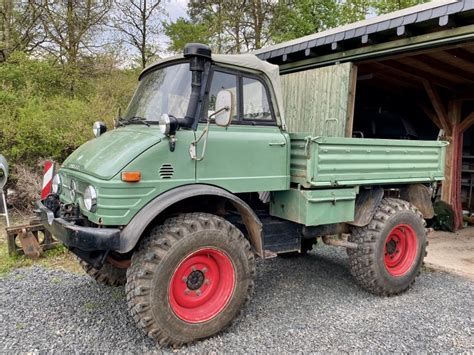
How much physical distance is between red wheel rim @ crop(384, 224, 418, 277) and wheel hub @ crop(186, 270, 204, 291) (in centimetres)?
213

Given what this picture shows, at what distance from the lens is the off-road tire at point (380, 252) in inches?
146

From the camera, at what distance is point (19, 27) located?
37.1 feet

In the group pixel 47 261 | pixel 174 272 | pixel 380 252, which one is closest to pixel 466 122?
pixel 380 252

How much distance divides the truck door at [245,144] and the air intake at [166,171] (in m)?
0.22

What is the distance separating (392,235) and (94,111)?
6.42 m

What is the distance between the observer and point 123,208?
260 centimetres

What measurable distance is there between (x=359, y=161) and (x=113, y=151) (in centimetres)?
229

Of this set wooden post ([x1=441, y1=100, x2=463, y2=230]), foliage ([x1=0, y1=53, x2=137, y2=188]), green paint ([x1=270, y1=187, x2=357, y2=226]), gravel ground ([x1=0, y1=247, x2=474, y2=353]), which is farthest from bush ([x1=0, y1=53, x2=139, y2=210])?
wooden post ([x1=441, y1=100, x2=463, y2=230])

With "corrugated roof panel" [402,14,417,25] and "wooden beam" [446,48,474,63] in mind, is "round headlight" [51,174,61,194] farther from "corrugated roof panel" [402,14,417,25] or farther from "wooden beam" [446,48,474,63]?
"wooden beam" [446,48,474,63]

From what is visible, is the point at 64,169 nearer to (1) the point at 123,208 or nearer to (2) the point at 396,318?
(1) the point at 123,208

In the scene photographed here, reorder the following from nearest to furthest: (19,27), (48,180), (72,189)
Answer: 1. (72,189)
2. (48,180)
3. (19,27)

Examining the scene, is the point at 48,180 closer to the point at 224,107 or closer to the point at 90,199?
the point at 90,199

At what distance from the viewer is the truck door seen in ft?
9.80

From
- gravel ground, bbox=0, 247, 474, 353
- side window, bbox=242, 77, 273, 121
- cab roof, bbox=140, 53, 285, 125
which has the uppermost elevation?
cab roof, bbox=140, 53, 285, 125
